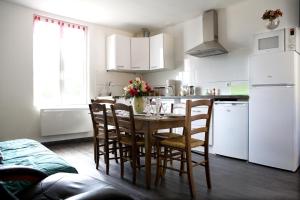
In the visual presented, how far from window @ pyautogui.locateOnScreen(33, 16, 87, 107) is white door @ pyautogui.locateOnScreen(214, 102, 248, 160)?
9.76 feet

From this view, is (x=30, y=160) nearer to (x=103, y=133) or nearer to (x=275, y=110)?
(x=103, y=133)

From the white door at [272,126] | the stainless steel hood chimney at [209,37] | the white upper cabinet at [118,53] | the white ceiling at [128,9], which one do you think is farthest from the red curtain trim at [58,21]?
the white door at [272,126]

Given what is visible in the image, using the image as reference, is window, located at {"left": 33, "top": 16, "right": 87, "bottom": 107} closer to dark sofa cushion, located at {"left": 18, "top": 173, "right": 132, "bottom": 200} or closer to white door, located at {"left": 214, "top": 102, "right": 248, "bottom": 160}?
white door, located at {"left": 214, "top": 102, "right": 248, "bottom": 160}

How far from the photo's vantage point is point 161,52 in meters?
4.87

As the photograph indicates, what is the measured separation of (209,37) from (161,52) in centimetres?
116

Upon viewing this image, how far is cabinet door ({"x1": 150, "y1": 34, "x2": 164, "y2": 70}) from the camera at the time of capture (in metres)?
4.87

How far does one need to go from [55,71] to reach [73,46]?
27.4 inches

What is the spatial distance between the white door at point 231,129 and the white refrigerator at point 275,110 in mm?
105

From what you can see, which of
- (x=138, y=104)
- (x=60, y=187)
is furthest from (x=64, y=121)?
(x=60, y=187)

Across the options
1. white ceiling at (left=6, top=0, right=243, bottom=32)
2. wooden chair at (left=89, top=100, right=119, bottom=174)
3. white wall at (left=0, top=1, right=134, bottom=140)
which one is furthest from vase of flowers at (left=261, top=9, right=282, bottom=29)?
white wall at (left=0, top=1, right=134, bottom=140)

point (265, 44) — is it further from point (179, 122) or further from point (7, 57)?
point (7, 57)

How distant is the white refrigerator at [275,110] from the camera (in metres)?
2.69

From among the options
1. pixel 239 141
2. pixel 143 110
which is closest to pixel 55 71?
pixel 143 110

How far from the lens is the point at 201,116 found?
83.6 inches
